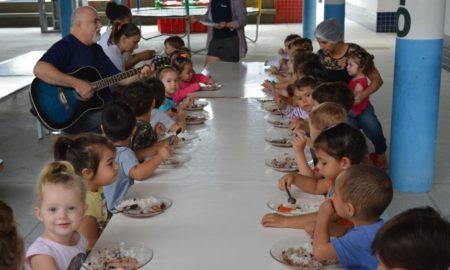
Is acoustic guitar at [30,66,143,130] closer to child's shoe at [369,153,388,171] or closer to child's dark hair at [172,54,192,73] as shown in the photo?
child's dark hair at [172,54,192,73]

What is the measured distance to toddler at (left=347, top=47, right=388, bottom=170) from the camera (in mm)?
4898

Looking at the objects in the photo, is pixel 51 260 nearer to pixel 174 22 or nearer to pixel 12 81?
pixel 12 81

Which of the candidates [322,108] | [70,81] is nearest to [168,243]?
[322,108]

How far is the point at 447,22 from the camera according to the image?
1016 centimetres

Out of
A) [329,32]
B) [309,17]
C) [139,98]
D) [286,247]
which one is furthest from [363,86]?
[309,17]

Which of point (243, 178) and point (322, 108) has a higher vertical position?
point (322, 108)

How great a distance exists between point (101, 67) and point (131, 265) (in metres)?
2.78

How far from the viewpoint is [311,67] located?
4.58 meters

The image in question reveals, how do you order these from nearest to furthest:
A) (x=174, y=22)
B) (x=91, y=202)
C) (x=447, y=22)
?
1. (x=91, y=202)
2. (x=447, y=22)
3. (x=174, y=22)

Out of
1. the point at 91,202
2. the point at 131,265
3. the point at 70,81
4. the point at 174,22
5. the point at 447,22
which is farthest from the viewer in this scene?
the point at 174,22

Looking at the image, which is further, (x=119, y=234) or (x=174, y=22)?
(x=174, y=22)

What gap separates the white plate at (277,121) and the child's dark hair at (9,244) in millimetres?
2605

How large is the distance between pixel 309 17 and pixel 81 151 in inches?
447

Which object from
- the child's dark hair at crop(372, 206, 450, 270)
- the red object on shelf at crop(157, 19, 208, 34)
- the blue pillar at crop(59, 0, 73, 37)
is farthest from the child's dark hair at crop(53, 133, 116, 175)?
the red object on shelf at crop(157, 19, 208, 34)
